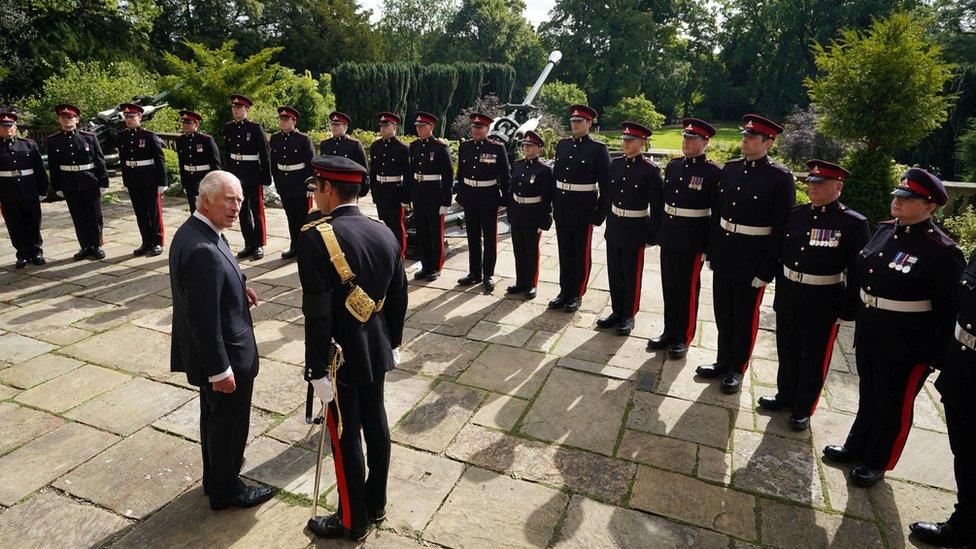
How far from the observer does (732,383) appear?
419 centimetres

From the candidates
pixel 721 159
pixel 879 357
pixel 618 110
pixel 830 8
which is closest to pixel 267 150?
pixel 879 357

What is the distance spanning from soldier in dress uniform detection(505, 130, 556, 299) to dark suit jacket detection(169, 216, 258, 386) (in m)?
3.53

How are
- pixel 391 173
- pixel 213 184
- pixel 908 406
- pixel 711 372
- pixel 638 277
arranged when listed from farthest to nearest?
pixel 391 173, pixel 638 277, pixel 711 372, pixel 908 406, pixel 213 184

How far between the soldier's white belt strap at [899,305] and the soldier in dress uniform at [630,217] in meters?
1.93

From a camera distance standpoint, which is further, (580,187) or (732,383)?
(580,187)

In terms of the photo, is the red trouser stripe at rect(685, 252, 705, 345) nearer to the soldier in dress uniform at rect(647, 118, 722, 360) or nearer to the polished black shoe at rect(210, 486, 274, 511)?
the soldier in dress uniform at rect(647, 118, 722, 360)

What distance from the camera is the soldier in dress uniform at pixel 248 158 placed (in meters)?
7.18

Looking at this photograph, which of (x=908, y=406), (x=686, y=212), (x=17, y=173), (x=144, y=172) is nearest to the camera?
(x=908, y=406)

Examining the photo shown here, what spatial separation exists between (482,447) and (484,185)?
338 cm

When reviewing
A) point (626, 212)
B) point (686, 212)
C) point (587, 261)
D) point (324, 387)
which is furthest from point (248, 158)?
point (324, 387)

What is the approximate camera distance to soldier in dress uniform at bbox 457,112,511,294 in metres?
6.21

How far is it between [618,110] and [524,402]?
28.6 m

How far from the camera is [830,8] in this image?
34938mm

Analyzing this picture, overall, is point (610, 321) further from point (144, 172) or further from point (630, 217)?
point (144, 172)
